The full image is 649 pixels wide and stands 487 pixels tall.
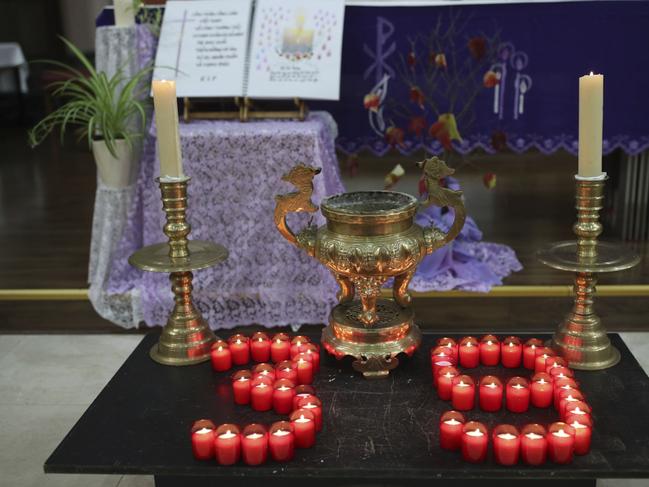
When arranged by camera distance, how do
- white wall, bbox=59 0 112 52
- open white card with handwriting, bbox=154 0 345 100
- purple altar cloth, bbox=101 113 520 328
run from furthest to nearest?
white wall, bbox=59 0 112 52 < open white card with handwriting, bbox=154 0 345 100 < purple altar cloth, bbox=101 113 520 328

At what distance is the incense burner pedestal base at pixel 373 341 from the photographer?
1.58m

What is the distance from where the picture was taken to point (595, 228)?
Answer: 62.6 inches

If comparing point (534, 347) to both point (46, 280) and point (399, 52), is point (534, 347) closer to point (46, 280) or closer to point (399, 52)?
point (399, 52)

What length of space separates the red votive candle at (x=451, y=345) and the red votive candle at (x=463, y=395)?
0.58 ft

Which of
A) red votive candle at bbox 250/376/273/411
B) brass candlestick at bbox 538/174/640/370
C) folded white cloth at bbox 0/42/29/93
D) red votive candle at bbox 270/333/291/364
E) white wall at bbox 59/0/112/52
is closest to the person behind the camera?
red votive candle at bbox 250/376/273/411

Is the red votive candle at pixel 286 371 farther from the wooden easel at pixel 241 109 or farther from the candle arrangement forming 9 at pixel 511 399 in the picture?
the wooden easel at pixel 241 109

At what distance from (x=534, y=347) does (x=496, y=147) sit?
1.46m

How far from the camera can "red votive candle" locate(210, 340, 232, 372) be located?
5.41 ft

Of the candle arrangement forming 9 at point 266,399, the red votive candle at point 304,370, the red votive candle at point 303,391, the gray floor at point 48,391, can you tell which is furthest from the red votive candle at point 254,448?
the gray floor at point 48,391

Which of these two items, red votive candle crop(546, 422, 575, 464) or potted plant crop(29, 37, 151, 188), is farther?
potted plant crop(29, 37, 151, 188)

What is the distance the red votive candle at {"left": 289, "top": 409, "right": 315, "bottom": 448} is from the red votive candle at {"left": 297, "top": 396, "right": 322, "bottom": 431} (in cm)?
2

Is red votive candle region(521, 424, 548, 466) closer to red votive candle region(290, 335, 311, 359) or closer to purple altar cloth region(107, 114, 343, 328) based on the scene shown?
red votive candle region(290, 335, 311, 359)

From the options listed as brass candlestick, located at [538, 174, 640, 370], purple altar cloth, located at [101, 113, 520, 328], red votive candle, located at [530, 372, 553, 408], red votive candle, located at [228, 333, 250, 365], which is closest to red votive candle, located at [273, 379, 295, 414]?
red votive candle, located at [228, 333, 250, 365]

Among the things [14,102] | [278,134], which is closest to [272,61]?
[278,134]
